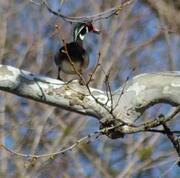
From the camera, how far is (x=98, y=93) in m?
2.65

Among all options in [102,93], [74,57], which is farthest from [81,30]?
[102,93]

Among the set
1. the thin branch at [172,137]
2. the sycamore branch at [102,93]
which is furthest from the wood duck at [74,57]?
the thin branch at [172,137]

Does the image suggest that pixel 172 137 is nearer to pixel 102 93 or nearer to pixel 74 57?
pixel 102 93

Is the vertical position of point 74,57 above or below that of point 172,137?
above

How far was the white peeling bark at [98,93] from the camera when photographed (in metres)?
2.60

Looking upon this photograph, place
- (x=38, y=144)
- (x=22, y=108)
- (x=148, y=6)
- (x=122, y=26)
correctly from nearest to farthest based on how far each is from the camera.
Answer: (x=38, y=144)
(x=22, y=108)
(x=122, y=26)
(x=148, y=6)

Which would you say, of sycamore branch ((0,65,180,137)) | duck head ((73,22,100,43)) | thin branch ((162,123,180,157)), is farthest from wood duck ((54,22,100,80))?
thin branch ((162,123,180,157))

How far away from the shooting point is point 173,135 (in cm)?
254

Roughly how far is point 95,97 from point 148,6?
11.7 feet

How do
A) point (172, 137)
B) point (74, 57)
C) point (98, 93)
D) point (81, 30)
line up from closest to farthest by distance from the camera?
point (172, 137), point (98, 93), point (74, 57), point (81, 30)

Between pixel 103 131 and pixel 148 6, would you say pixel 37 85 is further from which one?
pixel 148 6

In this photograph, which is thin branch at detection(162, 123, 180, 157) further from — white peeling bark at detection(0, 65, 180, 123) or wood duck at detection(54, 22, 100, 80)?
wood duck at detection(54, 22, 100, 80)

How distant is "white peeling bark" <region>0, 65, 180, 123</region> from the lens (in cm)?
260

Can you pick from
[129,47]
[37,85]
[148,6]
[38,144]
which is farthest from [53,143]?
[37,85]
